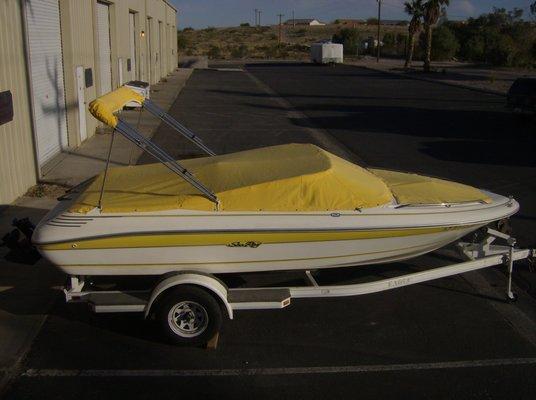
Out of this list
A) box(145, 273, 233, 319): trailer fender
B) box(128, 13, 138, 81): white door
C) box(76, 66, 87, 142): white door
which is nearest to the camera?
box(145, 273, 233, 319): trailer fender

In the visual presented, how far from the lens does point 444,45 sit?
227 ft

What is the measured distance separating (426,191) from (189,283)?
8.47 ft

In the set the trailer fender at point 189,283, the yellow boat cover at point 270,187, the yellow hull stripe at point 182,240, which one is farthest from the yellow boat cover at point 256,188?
the trailer fender at point 189,283

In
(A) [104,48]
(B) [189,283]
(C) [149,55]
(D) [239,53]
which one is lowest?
(B) [189,283]

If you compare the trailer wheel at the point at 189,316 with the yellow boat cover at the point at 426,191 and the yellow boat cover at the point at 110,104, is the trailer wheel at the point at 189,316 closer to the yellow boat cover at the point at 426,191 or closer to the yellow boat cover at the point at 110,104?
the yellow boat cover at the point at 110,104

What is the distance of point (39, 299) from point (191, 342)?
6.36 feet

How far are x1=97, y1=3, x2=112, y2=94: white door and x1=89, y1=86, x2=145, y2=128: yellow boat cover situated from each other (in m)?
13.3

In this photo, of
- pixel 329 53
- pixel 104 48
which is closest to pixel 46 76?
pixel 104 48

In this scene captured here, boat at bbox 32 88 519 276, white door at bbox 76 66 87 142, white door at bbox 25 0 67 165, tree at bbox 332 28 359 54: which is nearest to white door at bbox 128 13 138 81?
white door at bbox 76 66 87 142

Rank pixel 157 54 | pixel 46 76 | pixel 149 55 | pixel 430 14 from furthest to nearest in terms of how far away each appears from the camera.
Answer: pixel 430 14
pixel 157 54
pixel 149 55
pixel 46 76

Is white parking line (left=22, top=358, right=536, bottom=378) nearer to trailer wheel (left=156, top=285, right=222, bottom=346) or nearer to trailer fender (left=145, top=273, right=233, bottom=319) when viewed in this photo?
trailer wheel (left=156, top=285, right=222, bottom=346)

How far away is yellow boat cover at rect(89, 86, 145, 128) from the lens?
5430mm

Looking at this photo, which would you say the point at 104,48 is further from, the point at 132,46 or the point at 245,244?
the point at 245,244

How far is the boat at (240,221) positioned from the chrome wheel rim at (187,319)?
33 centimetres
